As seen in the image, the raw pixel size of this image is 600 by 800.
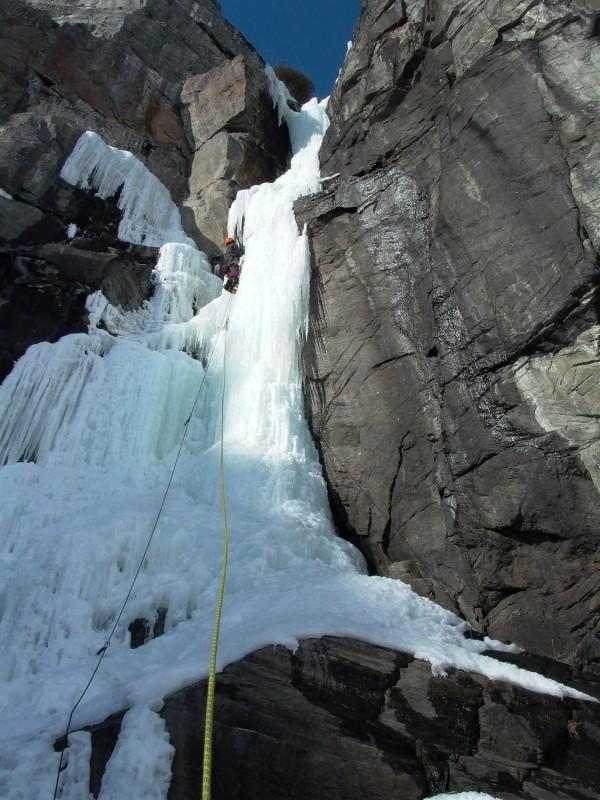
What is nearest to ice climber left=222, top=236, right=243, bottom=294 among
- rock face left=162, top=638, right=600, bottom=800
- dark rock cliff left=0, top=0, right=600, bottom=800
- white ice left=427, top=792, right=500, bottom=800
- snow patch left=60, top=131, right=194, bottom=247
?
dark rock cliff left=0, top=0, right=600, bottom=800

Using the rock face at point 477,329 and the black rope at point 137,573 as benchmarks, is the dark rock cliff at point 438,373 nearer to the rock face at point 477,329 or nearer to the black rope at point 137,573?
the rock face at point 477,329

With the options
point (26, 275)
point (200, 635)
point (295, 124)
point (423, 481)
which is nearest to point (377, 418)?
point (423, 481)

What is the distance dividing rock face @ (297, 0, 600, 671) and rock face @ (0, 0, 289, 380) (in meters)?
4.79

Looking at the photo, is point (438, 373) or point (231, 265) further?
point (231, 265)

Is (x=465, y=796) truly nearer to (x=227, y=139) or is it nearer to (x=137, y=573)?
(x=137, y=573)

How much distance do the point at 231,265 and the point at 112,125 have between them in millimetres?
6983

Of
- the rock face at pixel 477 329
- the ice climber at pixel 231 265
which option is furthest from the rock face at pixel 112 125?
the rock face at pixel 477 329

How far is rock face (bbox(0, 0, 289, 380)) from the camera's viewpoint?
10.6 meters

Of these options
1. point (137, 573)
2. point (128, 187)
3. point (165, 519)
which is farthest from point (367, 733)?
point (128, 187)

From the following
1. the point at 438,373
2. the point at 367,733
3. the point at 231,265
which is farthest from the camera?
the point at 231,265

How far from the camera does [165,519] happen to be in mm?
6668

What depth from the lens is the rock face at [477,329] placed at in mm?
5930

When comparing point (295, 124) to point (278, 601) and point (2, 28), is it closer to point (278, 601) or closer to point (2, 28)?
point (2, 28)

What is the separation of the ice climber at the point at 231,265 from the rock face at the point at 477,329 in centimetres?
223
